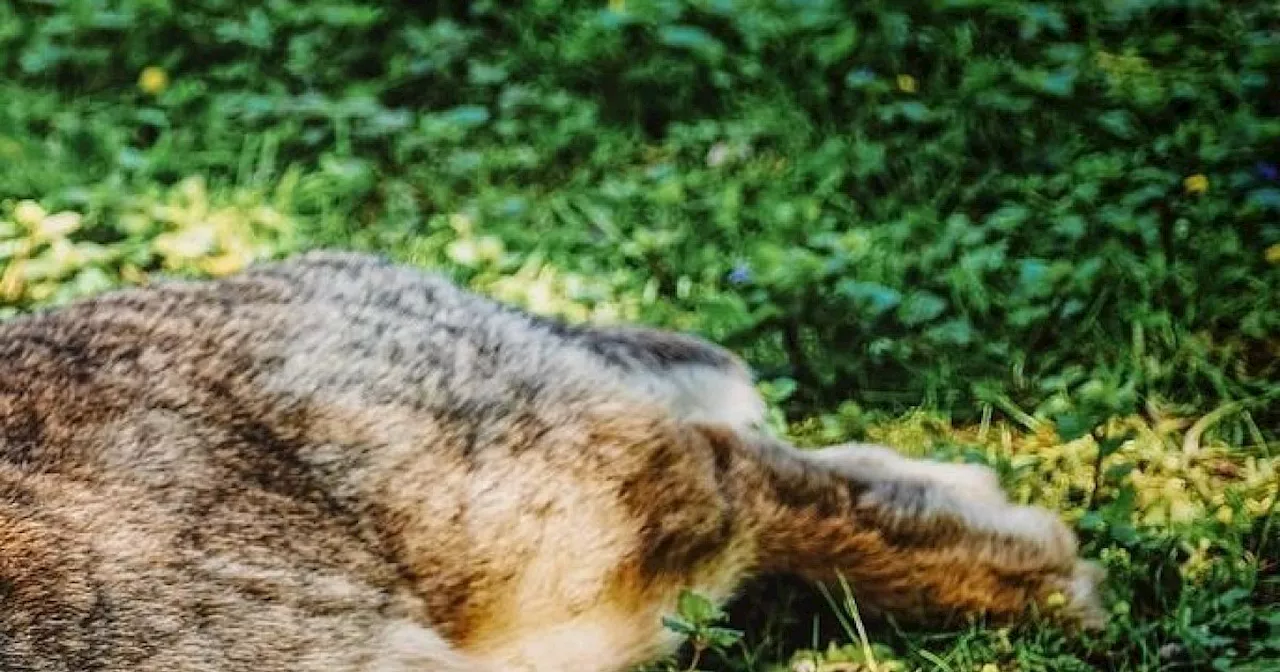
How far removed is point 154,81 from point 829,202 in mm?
2452

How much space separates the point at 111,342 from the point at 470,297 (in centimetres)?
75

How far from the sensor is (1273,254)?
393cm

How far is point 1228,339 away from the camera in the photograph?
3826 millimetres

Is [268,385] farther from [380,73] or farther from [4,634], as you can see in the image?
[380,73]

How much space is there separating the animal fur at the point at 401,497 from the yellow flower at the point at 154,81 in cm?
229

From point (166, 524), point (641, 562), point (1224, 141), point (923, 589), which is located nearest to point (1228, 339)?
point (1224, 141)

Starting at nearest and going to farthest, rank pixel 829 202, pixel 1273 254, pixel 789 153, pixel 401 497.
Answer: pixel 401 497 → pixel 1273 254 → pixel 829 202 → pixel 789 153

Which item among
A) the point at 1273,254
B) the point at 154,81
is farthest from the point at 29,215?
the point at 1273,254

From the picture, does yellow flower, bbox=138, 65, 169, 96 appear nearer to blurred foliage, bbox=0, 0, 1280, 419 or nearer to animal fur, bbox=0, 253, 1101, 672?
blurred foliage, bbox=0, 0, 1280, 419

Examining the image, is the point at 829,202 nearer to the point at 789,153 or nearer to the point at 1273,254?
the point at 789,153

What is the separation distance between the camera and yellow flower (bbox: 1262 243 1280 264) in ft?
12.9

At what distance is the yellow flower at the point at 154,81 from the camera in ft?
17.7

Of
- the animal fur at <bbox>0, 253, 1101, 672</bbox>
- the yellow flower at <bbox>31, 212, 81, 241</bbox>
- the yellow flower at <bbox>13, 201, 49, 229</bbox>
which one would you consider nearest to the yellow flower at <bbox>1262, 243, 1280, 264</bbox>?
the animal fur at <bbox>0, 253, 1101, 672</bbox>

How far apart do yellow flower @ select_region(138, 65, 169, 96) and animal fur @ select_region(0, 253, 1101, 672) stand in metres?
2.29
